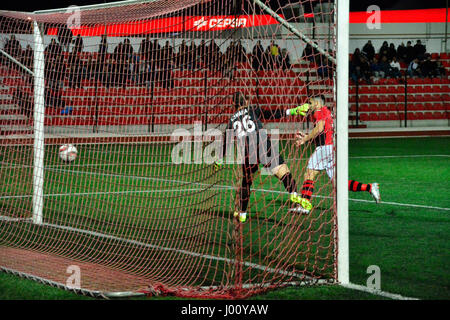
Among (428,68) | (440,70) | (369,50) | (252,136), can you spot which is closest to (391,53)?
(369,50)

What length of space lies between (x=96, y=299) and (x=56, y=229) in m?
3.06

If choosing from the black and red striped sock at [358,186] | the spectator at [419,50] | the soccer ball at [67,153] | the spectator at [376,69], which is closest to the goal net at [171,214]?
the black and red striped sock at [358,186]

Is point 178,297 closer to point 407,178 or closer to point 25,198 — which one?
point 25,198

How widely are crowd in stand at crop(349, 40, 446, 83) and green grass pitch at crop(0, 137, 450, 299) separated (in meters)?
10.5

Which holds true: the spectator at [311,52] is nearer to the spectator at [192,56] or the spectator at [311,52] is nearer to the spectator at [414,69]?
the spectator at [192,56]

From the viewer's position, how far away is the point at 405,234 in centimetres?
670

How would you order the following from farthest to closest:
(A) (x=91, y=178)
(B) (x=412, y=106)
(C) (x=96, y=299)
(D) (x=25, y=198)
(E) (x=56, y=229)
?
(B) (x=412, y=106), (A) (x=91, y=178), (D) (x=25, y=198), (E) (x=56, y=229), (C) (x=96, y=299)

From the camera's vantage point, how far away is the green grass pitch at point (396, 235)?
4629 millimetres

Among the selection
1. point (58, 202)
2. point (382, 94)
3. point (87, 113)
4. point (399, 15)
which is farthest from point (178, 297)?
point (399, 15)

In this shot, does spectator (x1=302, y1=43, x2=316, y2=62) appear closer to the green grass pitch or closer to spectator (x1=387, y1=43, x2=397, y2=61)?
the green grass pitch

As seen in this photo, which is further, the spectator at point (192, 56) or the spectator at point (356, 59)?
the spectator at point (356, 59)

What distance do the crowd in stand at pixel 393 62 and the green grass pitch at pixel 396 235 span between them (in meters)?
10.5

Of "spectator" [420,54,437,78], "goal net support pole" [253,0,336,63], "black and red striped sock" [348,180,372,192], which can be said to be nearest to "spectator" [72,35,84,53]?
"black and red striped sock" [348,180,372,192]

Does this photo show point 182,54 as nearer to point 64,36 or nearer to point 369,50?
point 64,36
